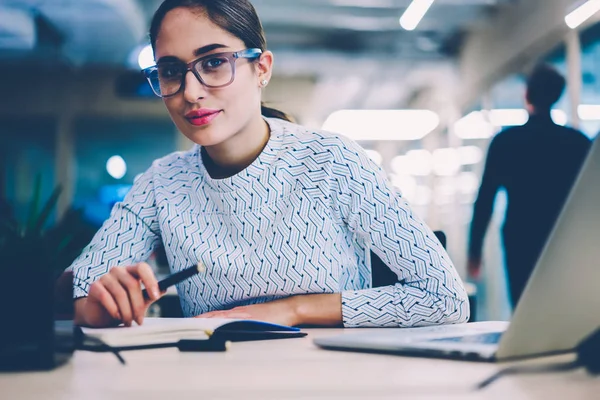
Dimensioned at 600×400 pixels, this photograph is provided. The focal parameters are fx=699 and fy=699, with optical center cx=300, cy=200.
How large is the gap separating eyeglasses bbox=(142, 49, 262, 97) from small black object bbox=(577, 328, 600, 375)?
0.94m

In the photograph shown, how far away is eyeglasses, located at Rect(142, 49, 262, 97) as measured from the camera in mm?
1413

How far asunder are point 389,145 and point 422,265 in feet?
40.2

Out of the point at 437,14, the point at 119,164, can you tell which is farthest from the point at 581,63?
the point at 119,164

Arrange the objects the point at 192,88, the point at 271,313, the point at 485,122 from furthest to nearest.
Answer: the point at 485,122 < the point at 192,88 < the point at 271,313

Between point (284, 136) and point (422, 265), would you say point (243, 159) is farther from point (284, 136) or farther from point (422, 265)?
point (422, 265)

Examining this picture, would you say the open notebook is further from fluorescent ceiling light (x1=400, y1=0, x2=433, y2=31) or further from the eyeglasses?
fluorescent ceiling light (x1=400, y1=0, x2=433, y2=31)

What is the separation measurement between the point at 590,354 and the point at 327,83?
9.45 metres

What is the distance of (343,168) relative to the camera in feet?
4.84

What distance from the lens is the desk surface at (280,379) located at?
0.59 metres

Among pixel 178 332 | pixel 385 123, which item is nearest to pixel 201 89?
pixel 178 332

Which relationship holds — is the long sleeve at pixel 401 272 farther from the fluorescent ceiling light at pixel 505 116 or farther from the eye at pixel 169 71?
the fluorescent ceiling light at pixel 505 116

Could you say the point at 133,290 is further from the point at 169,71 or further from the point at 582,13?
the point at 582,13

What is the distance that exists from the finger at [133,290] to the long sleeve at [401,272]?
43 cm

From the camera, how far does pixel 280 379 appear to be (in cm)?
67
